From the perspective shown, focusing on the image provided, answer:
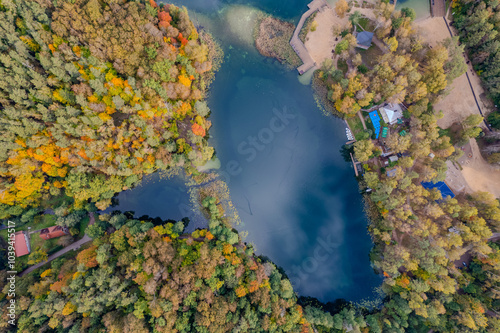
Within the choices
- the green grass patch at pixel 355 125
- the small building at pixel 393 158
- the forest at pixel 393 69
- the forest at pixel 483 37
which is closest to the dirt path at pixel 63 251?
the forest at pixel 393 69

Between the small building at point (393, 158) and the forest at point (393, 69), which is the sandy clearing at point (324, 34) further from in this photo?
the small building at point (393, 158)

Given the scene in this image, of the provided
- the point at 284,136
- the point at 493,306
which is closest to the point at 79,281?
the point at 284,136

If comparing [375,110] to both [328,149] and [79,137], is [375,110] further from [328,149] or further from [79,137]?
[79,137]

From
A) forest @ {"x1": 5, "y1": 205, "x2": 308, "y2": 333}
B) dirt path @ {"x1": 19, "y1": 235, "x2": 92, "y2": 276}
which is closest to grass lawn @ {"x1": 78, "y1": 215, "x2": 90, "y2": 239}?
dirt path @ {"x1": 19, "y1": 235, "x2": 92, "y2": 276}

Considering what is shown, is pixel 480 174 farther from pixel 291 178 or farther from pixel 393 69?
pixel 291 178

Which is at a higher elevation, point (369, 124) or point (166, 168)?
point (166, 168)

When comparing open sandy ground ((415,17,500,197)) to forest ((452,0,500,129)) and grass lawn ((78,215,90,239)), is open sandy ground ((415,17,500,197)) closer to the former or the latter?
forest ((452,0,500,129))

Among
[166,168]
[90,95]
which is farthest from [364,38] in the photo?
[90,95]
